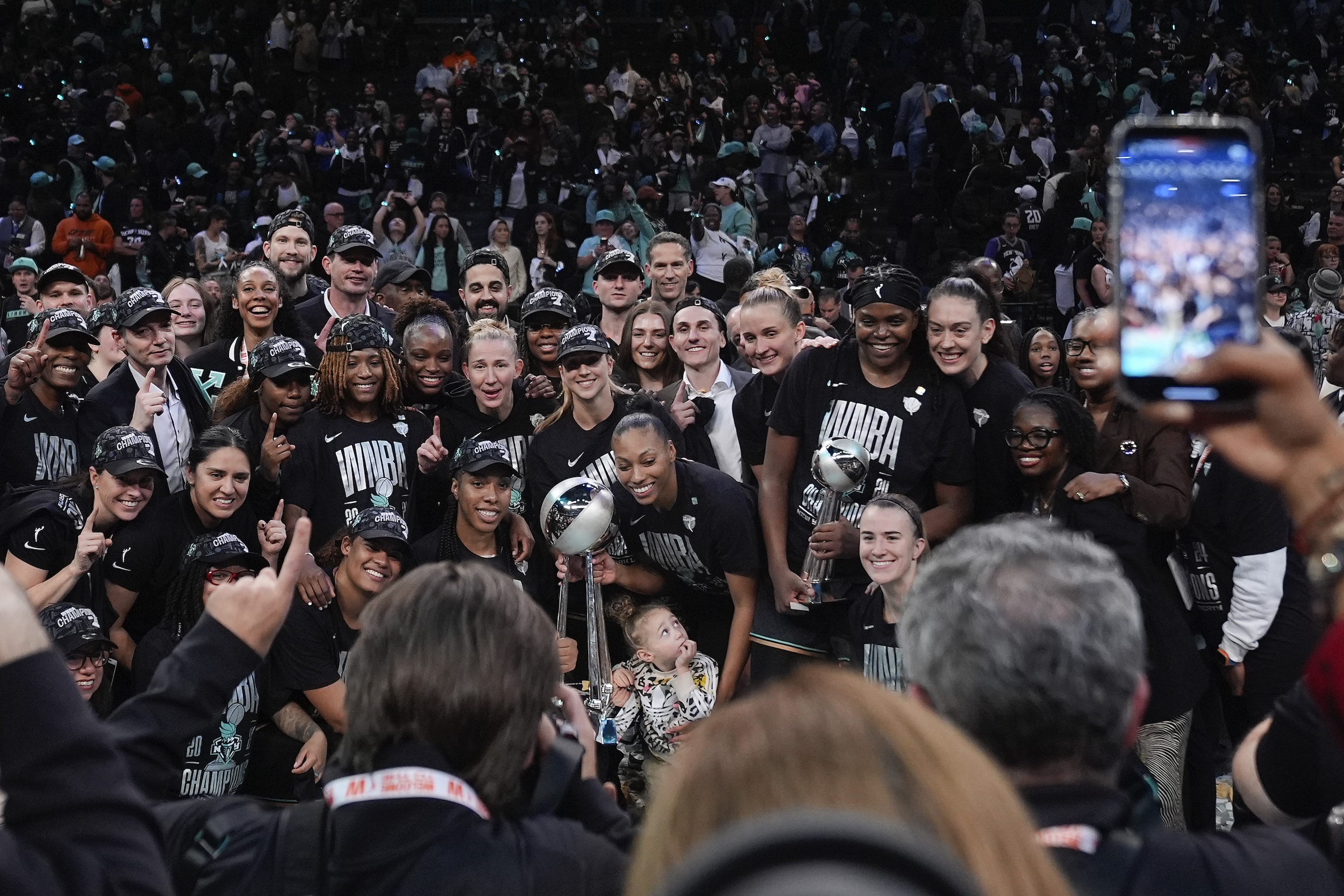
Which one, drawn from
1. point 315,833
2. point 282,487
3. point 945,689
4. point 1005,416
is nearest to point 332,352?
point 282,487

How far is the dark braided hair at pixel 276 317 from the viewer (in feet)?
19.4

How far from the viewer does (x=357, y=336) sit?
5.02 meters

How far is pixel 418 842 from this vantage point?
1.64 metres

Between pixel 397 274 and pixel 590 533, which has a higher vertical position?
pixel 397 274

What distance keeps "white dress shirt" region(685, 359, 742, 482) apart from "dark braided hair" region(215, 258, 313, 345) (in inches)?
69.9

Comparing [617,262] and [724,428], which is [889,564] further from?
[617,262]

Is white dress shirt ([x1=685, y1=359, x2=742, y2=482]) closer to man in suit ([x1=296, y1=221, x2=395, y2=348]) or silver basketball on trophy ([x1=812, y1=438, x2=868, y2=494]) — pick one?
silver basketball on trophy ([x1=812, y1=438, x2=868, y2=494])

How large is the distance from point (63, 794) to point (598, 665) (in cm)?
306

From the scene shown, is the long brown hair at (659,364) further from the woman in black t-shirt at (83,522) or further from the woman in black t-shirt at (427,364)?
the woman in black t-shirt at (83,522)

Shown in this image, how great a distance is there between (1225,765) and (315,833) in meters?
4.58

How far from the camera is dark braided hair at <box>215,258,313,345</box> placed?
590 cm

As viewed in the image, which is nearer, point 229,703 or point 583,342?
point 229,703

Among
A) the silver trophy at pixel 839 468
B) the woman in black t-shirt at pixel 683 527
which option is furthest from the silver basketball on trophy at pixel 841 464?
the woman in black t-shirt at pixel 683 527

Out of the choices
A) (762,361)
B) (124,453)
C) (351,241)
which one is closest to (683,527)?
(762,361)
